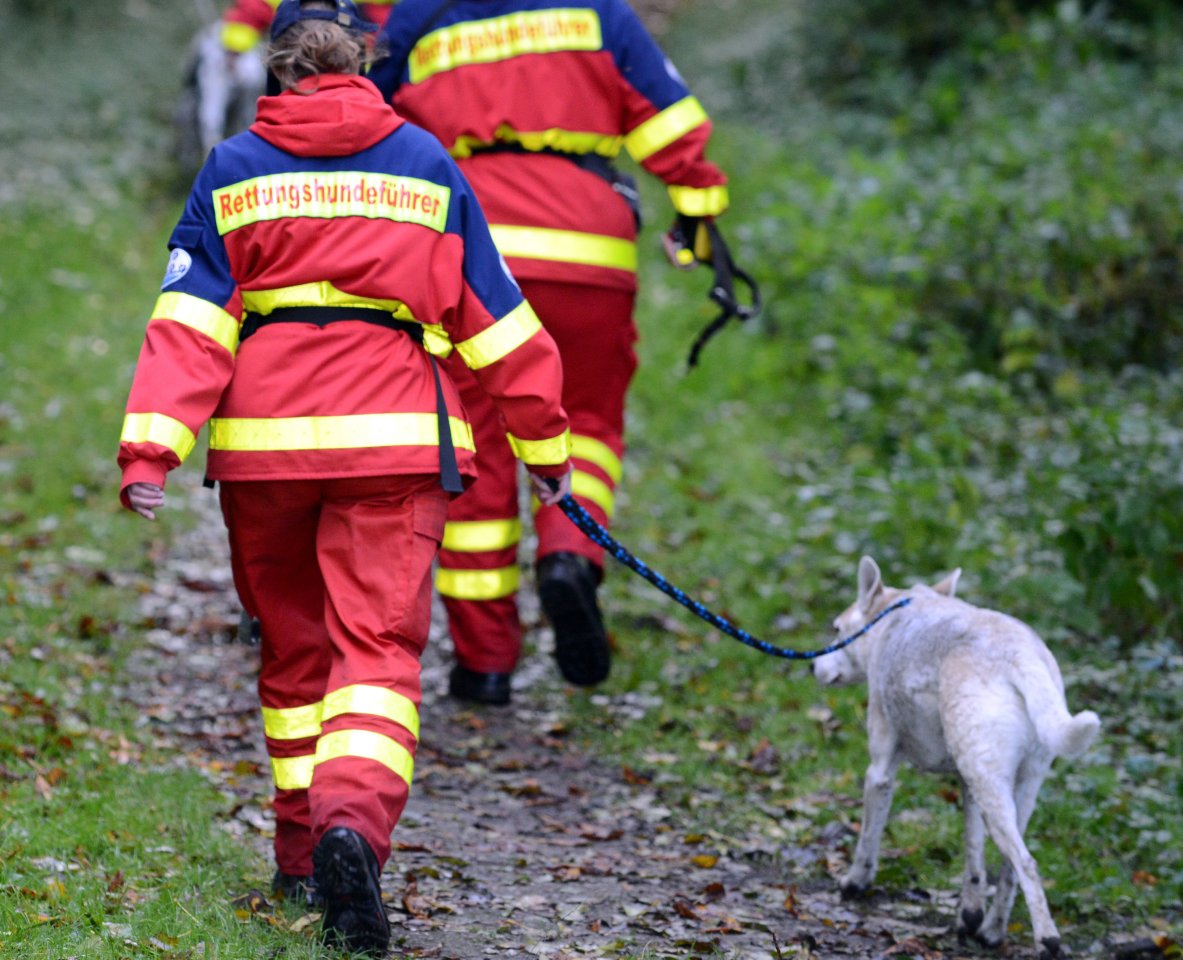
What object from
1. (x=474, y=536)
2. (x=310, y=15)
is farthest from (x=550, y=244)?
(x=310, y=15)

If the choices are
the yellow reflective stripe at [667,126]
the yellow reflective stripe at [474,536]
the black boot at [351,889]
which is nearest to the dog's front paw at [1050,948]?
the black boot at [351,889]

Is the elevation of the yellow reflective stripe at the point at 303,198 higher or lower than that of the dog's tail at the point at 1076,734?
higher

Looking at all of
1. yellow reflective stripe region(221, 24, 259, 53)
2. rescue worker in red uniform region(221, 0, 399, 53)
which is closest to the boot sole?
rescue worker in red uniform region(221, 0, 399, 53)

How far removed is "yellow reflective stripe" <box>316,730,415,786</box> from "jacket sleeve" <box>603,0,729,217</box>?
115 inches

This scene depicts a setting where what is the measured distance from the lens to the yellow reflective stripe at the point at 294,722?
13.0ft

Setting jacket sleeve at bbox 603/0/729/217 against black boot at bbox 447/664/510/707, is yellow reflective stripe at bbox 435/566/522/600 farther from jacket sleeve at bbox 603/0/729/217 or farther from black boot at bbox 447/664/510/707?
jacket sleeve at bbox 603/0/729/217

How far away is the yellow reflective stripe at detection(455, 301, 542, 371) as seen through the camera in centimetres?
394

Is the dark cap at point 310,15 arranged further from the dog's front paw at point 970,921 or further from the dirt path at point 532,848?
the dog's front paw at point 970,921

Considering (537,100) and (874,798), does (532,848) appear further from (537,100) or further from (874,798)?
(537,100)

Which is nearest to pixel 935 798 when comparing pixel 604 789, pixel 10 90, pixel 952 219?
pixel 604 789

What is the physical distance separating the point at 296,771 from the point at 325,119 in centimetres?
178

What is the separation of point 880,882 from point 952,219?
6.54 meters

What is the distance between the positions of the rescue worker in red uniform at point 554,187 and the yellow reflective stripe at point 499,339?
4.96ft

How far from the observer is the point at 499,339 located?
12.9 feet
